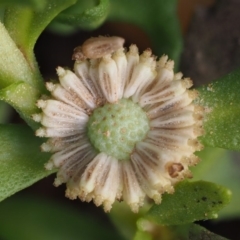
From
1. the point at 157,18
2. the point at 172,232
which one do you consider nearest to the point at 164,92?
the point at 172,232

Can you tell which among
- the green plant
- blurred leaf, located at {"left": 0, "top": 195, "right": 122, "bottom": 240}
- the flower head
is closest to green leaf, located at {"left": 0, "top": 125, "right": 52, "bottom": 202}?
the green plant

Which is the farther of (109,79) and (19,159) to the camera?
(19,159)

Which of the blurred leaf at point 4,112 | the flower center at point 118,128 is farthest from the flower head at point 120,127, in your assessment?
the blurred leaf at point 4,112

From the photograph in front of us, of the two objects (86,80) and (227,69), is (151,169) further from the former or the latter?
(227,69)

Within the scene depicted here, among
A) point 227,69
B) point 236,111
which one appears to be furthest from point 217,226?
point 236,111

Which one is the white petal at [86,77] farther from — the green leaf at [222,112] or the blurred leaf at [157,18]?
the blurred leaf at [157,18]

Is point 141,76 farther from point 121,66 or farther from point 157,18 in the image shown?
point 157,18
